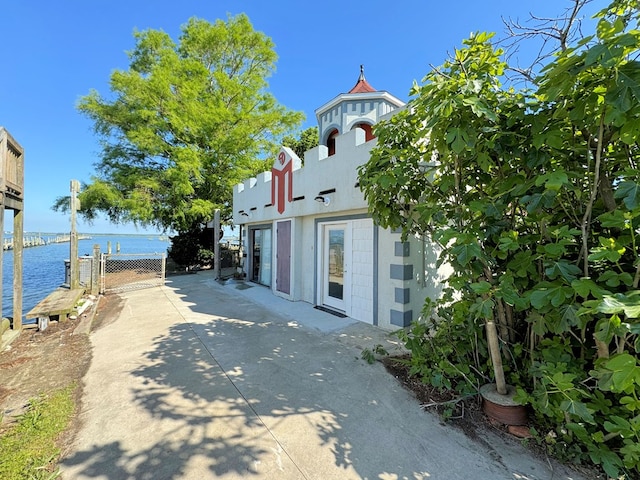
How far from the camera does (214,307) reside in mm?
7133

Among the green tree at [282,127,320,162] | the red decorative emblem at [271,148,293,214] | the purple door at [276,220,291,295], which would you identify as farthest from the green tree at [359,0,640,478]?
the green tree at [282,127,320,162]

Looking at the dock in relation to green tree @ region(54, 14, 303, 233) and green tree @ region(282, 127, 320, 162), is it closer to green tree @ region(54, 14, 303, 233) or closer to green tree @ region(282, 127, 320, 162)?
green tree @ region(54, 14, 303, 233)

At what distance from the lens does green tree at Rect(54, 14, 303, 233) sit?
12727mm

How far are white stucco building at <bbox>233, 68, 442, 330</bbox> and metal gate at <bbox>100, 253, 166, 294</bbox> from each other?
12.6ft

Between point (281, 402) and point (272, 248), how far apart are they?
6454 mm

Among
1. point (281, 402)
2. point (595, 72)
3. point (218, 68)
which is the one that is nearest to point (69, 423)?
point (281, 402)

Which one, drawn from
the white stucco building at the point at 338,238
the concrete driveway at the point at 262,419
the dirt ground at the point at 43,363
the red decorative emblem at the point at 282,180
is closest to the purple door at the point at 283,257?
the white stucco building at the point at 338,238

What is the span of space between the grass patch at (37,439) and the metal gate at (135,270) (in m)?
7.48

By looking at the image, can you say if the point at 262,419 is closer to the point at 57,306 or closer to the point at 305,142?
the point at 57,306

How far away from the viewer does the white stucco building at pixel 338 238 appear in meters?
5.22

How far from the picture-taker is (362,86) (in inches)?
403

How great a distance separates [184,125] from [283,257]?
9.41 metres

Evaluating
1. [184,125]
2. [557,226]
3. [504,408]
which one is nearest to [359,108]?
[557,226]

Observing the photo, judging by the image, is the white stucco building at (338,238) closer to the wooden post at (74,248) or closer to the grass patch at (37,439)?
the grass patch at (37,439)
